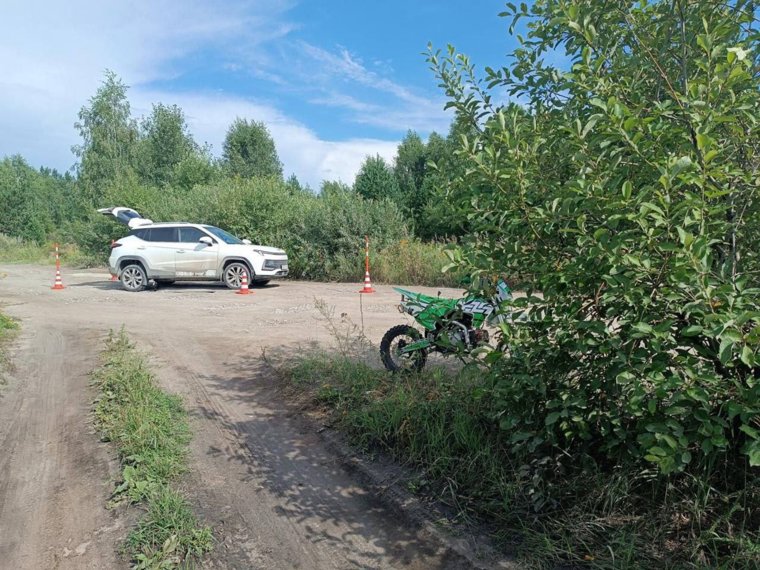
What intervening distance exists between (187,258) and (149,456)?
1213 centimetres

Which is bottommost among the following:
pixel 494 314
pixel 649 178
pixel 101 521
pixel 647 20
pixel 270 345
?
pixel 101 521

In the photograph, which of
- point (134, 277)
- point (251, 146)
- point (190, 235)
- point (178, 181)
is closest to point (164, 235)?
point (190, 235)

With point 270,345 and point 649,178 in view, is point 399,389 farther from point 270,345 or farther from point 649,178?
point 270,345

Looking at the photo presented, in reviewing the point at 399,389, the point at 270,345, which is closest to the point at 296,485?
the point at 399,389

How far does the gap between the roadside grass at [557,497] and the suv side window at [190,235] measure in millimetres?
12596

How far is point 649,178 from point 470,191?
34.2 inches

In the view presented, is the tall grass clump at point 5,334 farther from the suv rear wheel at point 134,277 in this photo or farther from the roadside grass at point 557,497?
the suv rear wheel at point 134,277

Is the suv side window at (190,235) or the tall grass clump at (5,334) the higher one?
the suv side window at (190,235)

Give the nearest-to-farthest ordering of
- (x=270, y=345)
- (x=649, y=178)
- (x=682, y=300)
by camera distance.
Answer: (x=682, y=300) < (x=649, y=178) < (x=270, y=345)

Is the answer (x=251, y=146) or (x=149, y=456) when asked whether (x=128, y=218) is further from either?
(x=251, y=146)

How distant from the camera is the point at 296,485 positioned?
3.71 m

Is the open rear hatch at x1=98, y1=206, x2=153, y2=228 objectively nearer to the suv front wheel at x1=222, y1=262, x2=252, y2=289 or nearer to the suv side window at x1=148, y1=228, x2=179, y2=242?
the suv side window at x1=148, y1=228, x2=179, y2=242

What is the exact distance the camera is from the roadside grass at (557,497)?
2.53m

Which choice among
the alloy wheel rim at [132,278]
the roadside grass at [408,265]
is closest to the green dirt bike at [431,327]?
the roadside grass at [408,265]
